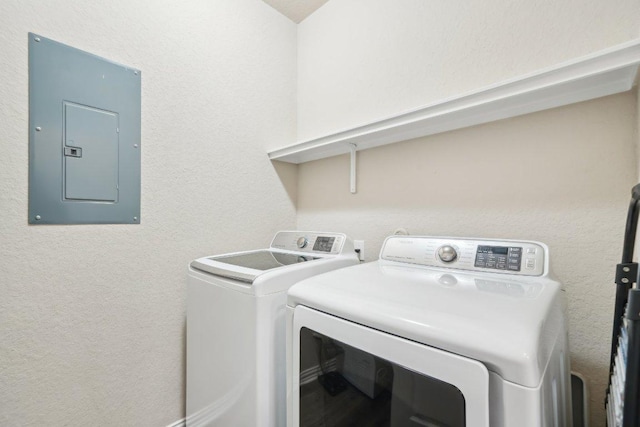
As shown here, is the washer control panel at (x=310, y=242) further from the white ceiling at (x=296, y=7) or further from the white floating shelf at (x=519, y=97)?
the white ceiling at (x=296, y=7)

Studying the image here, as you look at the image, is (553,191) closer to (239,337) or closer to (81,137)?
(239,337)

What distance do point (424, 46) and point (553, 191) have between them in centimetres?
95

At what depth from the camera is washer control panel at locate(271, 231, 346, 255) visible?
1469 mm

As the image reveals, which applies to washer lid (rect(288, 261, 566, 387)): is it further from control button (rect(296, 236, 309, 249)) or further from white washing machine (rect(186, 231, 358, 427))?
control button (rect(296, 236, 309, 249))

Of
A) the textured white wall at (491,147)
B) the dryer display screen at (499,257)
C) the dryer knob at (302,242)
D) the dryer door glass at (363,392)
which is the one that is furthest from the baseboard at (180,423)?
the dryer display screen at (499,257)

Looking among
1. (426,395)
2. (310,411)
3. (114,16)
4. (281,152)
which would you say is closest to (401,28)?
(281,152)

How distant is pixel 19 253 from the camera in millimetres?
1037

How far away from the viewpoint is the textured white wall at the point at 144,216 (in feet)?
3.40

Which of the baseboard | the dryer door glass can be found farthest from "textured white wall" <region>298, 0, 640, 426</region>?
the baseboard

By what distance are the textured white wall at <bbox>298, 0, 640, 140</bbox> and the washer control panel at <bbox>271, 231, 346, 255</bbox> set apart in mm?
766

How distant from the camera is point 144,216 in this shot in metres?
1.34

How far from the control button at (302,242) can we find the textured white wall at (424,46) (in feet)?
2.62

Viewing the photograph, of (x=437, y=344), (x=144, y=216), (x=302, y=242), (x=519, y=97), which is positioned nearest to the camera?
(x=437, y=344)

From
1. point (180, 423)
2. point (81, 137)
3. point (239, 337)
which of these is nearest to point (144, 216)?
point (81, 137)
